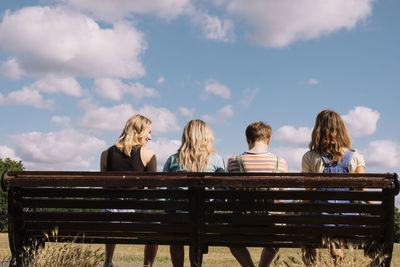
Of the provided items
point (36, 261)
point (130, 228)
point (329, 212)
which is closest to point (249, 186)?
point (329, 212)

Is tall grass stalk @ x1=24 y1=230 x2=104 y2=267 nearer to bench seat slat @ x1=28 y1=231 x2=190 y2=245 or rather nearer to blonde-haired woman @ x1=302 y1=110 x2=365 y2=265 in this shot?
bench seat slat @ x1=28 y1=231 x2=190 y2=245

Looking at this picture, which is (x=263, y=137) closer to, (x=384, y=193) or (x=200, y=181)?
(x=200, y=181)

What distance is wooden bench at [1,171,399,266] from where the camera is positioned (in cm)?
511

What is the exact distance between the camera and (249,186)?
16.5 feet

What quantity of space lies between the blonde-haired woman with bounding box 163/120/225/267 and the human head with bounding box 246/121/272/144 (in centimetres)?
43

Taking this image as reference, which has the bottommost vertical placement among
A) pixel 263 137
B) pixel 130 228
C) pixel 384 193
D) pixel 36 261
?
pixel 36 261

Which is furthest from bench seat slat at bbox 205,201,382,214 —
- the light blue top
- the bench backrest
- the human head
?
the human head

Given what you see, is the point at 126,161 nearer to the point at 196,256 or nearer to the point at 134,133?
the point at 134,133

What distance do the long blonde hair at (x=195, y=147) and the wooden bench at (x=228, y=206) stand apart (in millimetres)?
405

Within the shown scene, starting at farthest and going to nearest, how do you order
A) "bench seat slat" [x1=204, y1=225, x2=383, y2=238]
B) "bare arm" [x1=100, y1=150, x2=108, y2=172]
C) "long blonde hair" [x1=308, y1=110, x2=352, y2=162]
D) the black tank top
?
"bare arm" [x1=100, y1=150, x2=108, y2=172]
the black tank top
"long blonde hair" [x1=308, y1=110, x2=352, y2=162]
"bench seat slat" [x1=204, y1=225, x2=383, y2=238]

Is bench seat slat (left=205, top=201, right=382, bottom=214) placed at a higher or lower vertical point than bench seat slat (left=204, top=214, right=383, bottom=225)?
higher

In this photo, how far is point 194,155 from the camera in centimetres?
572

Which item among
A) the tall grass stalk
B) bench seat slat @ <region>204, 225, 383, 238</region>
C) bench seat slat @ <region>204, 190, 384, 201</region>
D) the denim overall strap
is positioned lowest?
the tall grass stalk

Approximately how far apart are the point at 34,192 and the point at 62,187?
321 mm
